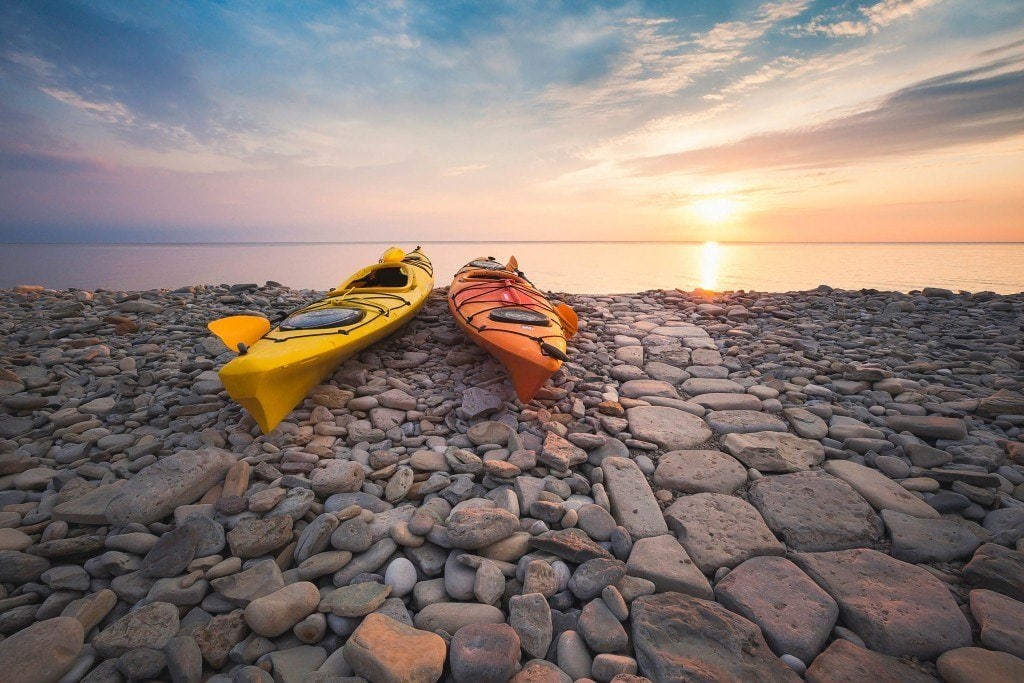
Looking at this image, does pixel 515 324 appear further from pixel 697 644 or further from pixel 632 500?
pixel 697 644

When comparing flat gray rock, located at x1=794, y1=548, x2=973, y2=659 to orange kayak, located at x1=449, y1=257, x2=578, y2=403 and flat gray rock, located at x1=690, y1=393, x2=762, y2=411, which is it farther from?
orange kayak, located at x1=449, y1=257, x2=578, y2=403

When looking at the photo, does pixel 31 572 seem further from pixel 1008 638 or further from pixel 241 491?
pixel 1008 638

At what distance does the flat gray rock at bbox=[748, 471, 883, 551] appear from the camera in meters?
2.68

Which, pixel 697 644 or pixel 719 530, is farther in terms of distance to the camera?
pixel 719 530

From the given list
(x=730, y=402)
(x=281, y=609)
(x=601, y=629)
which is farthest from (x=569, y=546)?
(x=730, y=402)

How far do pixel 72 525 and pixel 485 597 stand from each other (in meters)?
2.81

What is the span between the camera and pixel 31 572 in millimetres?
2285

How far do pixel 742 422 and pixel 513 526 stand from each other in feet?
9.10

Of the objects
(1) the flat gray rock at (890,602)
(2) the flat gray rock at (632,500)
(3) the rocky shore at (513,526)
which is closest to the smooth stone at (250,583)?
(3) the rocky shore at (513,526)

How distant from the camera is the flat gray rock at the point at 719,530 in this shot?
2.55 meters

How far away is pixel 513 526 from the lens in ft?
8.61

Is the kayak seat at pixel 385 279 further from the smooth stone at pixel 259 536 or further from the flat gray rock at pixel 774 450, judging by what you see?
the flat gray rock at pixel 774 450

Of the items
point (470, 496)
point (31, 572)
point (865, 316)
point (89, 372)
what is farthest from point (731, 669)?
point (865, 316)

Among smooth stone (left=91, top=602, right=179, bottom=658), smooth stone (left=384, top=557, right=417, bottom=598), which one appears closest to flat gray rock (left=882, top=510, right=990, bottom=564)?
smooth stone (left=384, top=557, right=417, bottom=598)
